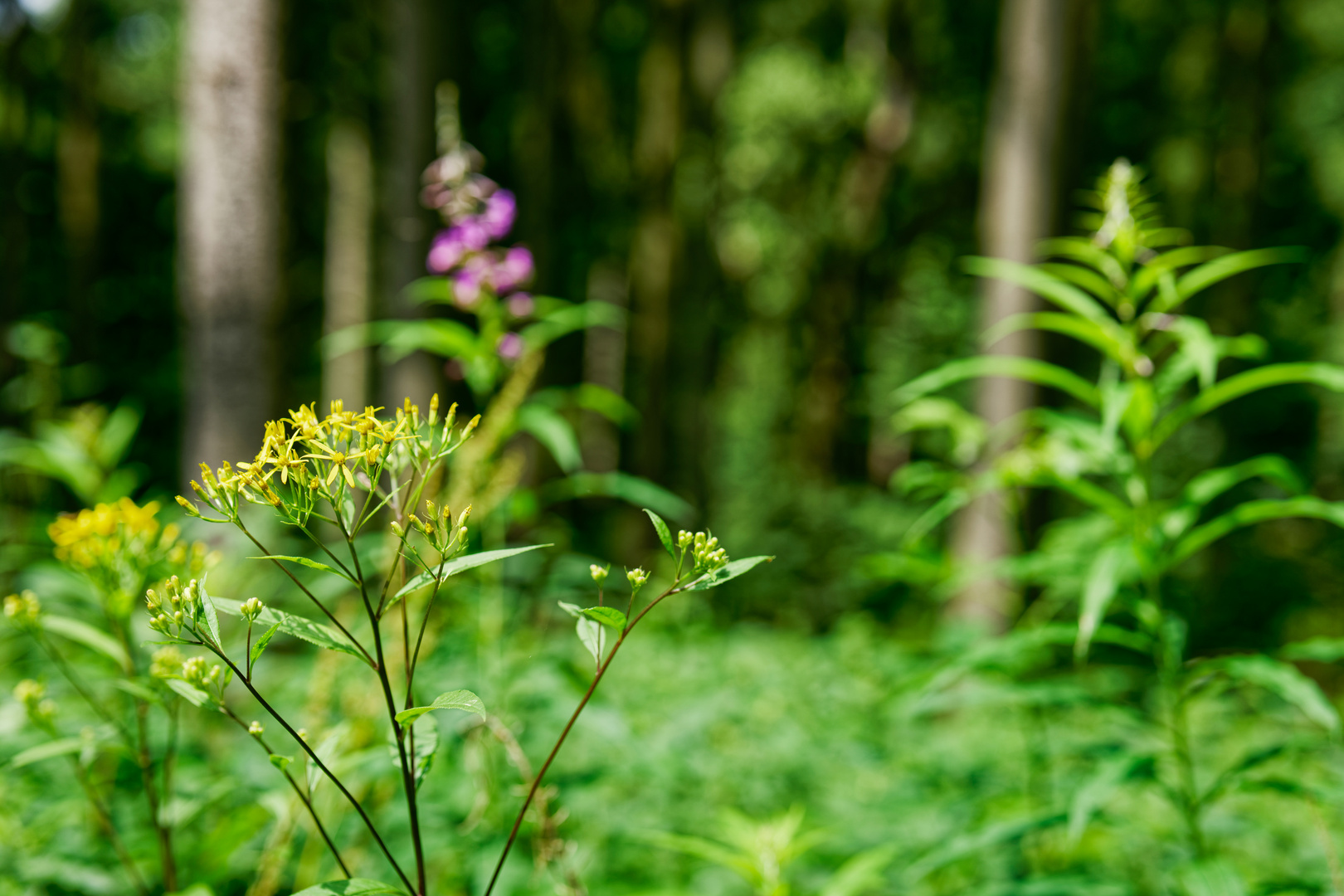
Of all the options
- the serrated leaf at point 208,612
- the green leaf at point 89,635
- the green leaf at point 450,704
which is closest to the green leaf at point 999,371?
the green leaf at point 450,704

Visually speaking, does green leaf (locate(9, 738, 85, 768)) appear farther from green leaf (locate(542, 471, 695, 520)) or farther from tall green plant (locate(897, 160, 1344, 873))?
tall green plant (locate(897, 160, 1344, 873))

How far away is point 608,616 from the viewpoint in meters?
0.70

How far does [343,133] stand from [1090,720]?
6.53m

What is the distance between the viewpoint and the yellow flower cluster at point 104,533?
978 millimetres

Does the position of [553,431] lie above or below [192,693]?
above

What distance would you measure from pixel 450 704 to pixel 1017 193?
3.74 meters

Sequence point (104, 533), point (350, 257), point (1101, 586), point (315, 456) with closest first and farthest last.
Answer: point (315, 456), point (104, 533), point (1101, 586), point (350, 257)

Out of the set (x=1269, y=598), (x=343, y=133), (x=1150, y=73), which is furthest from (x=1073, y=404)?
(x=1150, y=73)

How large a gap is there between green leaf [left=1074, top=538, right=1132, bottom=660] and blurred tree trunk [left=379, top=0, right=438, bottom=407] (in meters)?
2.70

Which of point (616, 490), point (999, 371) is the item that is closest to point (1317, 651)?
point (999, 371)

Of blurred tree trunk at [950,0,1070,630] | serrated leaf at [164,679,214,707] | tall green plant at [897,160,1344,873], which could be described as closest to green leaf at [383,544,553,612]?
serrated leaf at [164,679,214,707]

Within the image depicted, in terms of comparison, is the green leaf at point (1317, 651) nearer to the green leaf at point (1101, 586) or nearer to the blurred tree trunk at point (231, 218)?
the green leaf at point (1101, 586)

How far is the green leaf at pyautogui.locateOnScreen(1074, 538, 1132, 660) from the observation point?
111cm

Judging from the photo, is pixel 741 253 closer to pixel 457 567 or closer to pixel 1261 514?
pixel 1261 514
